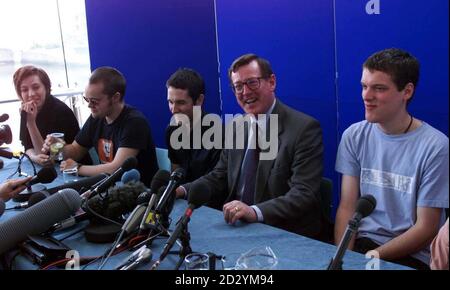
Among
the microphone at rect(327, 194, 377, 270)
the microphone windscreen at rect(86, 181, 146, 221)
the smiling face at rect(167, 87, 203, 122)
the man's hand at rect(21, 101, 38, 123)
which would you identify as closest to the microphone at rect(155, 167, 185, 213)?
the microphone windscreen at rect(86, 181, 146, 221)

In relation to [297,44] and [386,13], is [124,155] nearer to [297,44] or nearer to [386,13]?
[297,44]

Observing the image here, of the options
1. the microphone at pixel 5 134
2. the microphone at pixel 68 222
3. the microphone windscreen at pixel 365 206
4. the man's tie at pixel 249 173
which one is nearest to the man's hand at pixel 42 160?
the microphone at pixel 5 134

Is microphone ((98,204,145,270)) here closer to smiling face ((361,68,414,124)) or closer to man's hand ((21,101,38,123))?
smiling face ((361,68,414,124))

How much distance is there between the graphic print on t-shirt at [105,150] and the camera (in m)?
2.92

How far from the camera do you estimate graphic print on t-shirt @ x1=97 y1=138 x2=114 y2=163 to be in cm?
292

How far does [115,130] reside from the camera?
9.42 feet

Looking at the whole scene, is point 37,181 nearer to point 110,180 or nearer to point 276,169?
point 110,180

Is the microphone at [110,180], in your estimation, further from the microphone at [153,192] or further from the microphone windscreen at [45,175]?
the microphone windscreen at [45,175]

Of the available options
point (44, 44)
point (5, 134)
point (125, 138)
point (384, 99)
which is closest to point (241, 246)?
point (384, 99)

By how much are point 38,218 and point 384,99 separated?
1.44 m

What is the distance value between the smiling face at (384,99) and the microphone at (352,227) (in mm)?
907

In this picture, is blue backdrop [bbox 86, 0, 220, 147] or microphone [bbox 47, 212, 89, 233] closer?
microphone [bbox 47, 212, 89, 233]

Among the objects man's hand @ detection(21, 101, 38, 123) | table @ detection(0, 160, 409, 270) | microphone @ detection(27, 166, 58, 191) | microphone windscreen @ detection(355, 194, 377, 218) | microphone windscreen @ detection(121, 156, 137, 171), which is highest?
man's hand @ detection(21, 101, 38, 123)
